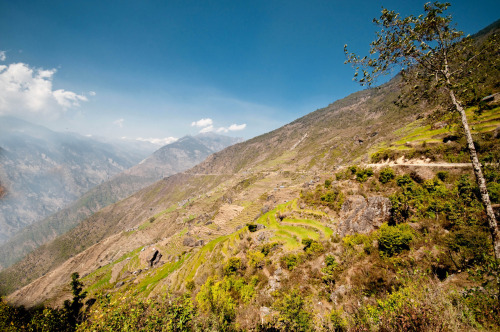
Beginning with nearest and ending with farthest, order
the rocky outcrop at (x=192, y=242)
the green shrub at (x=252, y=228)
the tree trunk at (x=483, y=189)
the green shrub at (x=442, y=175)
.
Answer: the tree trunk at (x=483, y=189), the green shrub at (x=442, y=175), the green shrub at (x=252, y=228), the rocky outcrop at (x=192, y=242)

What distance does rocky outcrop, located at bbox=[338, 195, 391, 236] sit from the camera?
1758 centimetres

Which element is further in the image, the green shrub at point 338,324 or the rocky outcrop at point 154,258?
the rocky outcrop at point 154,258

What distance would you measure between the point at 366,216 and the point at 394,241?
5618mm

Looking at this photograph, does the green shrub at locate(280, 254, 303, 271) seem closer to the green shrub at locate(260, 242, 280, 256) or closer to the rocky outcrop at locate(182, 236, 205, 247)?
the green shrub at locate(260, 242, 280, 256)

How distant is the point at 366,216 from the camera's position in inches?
726

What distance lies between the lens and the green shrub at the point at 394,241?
12820mm

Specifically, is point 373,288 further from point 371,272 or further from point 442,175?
point 442,175

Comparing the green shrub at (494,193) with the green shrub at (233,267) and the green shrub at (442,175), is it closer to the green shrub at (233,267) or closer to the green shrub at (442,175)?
the green shrub at (442,175)

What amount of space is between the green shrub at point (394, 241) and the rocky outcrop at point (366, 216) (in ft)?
12.2

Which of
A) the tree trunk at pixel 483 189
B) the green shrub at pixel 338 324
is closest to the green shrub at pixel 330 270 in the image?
the green shrub at pixel 338 324

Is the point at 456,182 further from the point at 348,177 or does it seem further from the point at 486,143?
the point at 348,177

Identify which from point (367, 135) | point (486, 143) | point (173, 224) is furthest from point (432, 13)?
point (173, 224)

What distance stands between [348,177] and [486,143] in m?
13.8

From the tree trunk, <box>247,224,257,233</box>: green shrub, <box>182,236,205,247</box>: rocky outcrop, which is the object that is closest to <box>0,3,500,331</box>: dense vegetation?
the tree trunk
